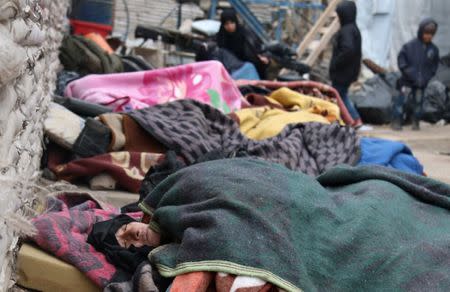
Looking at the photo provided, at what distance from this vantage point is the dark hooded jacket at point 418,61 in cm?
854

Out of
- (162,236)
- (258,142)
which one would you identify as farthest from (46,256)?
(258,142)

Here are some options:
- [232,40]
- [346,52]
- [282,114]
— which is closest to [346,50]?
[346,52]

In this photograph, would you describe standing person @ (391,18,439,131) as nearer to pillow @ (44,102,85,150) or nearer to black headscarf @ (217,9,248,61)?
black headscarf @ (217,9,248,61)

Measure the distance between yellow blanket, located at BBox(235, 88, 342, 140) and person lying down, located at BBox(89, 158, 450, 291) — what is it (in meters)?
2.00

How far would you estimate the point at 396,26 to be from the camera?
456 inches

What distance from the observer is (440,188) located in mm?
2449

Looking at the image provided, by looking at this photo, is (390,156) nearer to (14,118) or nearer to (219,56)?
(14,118)

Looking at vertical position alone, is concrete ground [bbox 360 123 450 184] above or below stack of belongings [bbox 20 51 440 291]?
below

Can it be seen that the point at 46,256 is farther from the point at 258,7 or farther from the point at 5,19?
the point at 258,7

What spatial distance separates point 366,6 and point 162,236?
32.6 feet

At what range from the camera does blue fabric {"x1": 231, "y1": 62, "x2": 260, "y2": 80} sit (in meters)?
7.25

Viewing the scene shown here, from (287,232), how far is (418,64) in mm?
7107

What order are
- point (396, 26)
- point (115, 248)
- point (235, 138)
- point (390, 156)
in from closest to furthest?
point (115, 248) < point (235, 138) < point (390, 156) < point (396, 26)

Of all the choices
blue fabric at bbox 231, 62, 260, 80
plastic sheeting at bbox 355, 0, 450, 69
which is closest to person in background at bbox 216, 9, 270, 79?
blue fabric at bbox 231, 62, 260, 80
